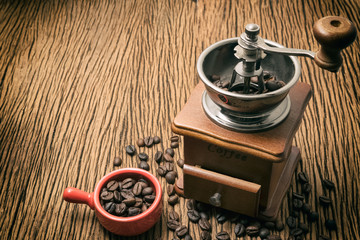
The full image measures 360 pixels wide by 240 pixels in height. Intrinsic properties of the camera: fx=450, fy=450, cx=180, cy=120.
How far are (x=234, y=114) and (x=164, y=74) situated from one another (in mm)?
784

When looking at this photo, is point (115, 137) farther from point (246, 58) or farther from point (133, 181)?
point (246, 58)

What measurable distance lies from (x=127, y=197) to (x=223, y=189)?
0.93ft

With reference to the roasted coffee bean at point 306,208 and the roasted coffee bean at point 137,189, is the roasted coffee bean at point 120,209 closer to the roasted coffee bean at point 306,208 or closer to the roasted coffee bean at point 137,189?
the roasted coffee bean at point 137,189

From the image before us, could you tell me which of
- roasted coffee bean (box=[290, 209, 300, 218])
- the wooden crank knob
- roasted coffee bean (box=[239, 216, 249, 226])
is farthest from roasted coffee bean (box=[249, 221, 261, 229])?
the wooden crank knob

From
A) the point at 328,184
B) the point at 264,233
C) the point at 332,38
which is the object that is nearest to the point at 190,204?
the point at 264,233

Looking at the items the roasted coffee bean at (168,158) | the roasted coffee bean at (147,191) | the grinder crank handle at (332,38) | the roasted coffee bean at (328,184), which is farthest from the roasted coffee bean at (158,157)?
the grinder crank handle at (332,38)

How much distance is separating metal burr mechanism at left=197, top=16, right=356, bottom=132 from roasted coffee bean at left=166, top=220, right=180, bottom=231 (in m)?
0.38

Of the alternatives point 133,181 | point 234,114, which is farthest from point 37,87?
point 234,114

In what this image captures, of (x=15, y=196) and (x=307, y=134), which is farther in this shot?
(x=307, y=134)

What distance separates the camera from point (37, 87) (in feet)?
→ 6.08

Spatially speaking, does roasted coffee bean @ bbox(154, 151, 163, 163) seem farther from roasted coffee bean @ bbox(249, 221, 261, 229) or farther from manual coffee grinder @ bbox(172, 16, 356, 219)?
roasted coffee bean @ bbox(249, 221, 261, 229)

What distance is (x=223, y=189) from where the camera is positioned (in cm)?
128

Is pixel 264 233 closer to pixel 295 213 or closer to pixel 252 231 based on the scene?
pixel 252 231

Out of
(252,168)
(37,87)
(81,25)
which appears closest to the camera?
(252,168)
